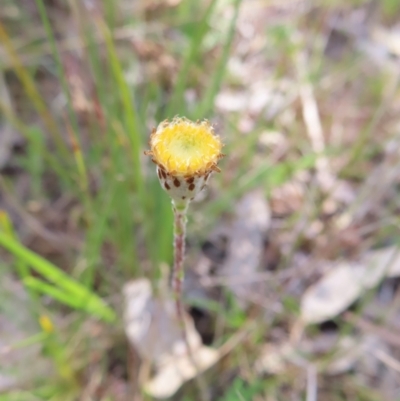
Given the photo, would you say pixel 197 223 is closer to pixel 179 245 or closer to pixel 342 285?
pixel 342 285

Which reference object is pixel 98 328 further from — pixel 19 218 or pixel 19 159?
pixel 19 159

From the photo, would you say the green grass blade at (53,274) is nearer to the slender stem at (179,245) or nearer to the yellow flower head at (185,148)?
the slender stem at (179,245)

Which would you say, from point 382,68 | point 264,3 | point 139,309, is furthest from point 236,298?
point 264,3

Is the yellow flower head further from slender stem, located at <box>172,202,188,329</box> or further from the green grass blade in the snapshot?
the green grass blade

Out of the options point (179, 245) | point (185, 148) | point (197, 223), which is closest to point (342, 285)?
point (197, 223)

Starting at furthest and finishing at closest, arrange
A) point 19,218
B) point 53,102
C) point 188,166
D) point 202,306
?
1. point 53,102
2. point 19,218
3. point 202,306
4. point 188,166
